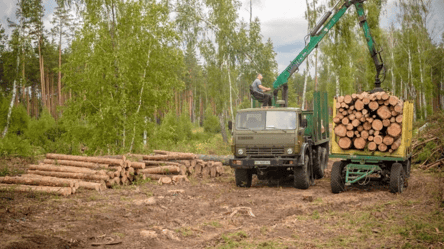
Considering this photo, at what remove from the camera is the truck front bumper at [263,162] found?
11.7m

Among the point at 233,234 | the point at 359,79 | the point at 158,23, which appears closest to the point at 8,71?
the point at 158,23

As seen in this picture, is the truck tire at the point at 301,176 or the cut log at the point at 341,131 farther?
the truck tire at the point at 301,176

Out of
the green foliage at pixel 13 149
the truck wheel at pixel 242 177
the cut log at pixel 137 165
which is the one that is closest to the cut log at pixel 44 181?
the cut log at pixel 137 165

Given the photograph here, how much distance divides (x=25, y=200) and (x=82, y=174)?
2162 mm

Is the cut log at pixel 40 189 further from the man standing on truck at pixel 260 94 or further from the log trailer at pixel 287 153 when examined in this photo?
the man standing on truck at pixel 260 94

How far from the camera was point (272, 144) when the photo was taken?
A: 11898mm

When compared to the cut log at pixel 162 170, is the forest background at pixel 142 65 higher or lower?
higher

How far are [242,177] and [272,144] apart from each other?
1446mm

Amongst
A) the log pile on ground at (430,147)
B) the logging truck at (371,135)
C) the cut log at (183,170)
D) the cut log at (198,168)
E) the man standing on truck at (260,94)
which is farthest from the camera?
the log pile on ground at (430,147)

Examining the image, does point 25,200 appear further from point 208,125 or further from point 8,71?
point 208,125

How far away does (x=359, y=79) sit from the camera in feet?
192

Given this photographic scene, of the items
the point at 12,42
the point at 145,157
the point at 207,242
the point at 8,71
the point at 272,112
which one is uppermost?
the point at 12,42

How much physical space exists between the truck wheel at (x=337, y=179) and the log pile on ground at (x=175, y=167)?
15.3ft

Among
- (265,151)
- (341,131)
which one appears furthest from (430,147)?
(265,151)
